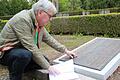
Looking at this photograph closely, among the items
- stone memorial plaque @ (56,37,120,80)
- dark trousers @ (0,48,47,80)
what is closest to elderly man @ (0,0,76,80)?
dark trousers @ (0,48,47,80)

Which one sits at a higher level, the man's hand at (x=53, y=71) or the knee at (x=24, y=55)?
the knee at (x=24, y=55)

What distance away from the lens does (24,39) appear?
9.73 feet

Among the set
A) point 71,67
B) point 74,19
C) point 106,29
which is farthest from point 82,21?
point 71,67

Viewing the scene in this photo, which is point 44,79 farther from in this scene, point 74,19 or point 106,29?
point 74,19

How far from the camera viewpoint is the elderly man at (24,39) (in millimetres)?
2969

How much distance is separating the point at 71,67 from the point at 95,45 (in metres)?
1.70

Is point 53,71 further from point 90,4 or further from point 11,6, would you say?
point 90,4

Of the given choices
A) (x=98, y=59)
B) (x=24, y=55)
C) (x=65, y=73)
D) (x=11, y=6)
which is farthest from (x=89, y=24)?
(x=11, y=6)

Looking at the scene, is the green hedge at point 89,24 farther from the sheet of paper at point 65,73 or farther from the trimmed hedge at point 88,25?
the sheet of paper at point 65,73

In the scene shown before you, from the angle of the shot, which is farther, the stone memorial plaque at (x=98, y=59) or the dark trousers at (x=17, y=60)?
the stone memorial plaque at (x=98, y=59)

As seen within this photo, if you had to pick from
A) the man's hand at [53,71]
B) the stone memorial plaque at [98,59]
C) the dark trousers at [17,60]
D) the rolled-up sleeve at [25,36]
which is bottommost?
the stone memorial plaque at [98,59]

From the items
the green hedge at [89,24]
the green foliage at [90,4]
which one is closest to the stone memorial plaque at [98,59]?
the green hedge at [89,24]

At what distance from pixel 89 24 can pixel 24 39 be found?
735 cm

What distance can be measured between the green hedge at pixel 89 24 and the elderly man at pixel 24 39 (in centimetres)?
652
